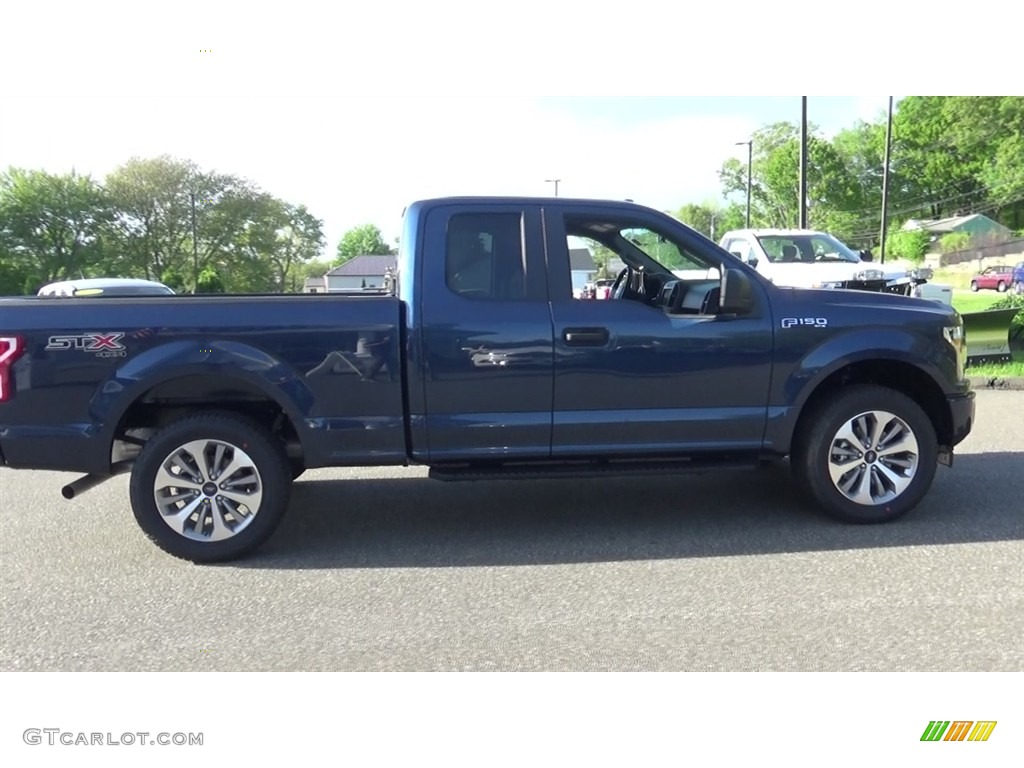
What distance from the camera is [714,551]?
445cm

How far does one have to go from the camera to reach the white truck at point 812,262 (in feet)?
41.3

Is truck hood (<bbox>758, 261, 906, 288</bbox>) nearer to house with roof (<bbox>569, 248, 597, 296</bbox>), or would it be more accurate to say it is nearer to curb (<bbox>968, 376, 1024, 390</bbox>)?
curb (<bbox>968, 376, 1024, 390</bbox>)

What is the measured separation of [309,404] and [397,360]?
53cm

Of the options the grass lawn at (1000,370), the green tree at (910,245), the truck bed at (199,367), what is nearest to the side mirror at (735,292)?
the truck bed at (199,367)

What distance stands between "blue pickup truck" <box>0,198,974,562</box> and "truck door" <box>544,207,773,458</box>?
0.04 ft

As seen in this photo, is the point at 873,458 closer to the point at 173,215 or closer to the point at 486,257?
the point at 486,257

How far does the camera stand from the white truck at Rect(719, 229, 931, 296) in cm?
1260

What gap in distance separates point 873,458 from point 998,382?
6238mm

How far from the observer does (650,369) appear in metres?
4.58

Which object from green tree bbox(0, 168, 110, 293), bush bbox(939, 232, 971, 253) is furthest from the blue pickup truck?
bush bbox(939, 232, 971, 253)

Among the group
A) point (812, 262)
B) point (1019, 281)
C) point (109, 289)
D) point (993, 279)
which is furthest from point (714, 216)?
point (109, 289)

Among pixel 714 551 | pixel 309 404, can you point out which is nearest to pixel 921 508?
pixel 714 551

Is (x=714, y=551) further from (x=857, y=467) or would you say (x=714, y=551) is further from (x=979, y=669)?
(x=979, y=669)
